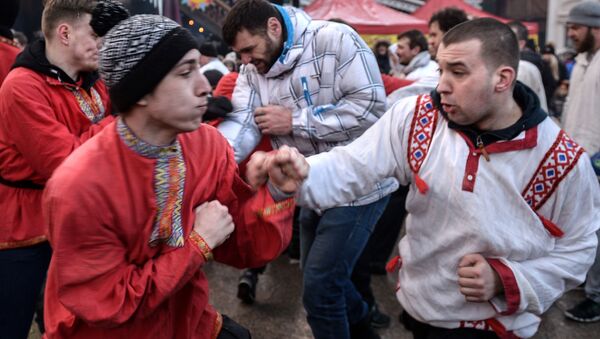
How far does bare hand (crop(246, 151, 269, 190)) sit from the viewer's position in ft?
7.20

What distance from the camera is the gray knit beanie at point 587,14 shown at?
14.7ft

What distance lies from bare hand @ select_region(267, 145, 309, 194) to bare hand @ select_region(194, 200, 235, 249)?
9.8 inches

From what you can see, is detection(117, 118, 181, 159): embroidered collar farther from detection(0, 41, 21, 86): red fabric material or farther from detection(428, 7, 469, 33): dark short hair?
detection(428, 7, 469, 33): dark short hair

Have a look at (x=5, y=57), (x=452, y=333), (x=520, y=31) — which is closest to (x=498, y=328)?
(x=452, y=333)

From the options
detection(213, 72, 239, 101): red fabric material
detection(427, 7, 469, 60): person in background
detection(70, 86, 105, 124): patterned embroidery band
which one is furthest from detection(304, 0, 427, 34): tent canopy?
detection(70, 86, 105, 124): patterned embroidery band

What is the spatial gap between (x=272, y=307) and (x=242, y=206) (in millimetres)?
2513

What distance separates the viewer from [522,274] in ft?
7.14

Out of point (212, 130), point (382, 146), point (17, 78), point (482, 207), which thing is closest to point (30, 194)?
point (17, 78)

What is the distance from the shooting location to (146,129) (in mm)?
1935

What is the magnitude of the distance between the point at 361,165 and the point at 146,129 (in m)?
0.92

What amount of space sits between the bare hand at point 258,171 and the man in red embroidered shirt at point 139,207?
136 millimetres

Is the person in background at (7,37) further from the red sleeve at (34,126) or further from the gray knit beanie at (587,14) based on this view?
the gray knit beanie at (587,14)

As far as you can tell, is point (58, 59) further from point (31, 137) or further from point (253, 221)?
point (253, 221)

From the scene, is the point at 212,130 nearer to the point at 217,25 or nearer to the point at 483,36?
the point at 483,36
